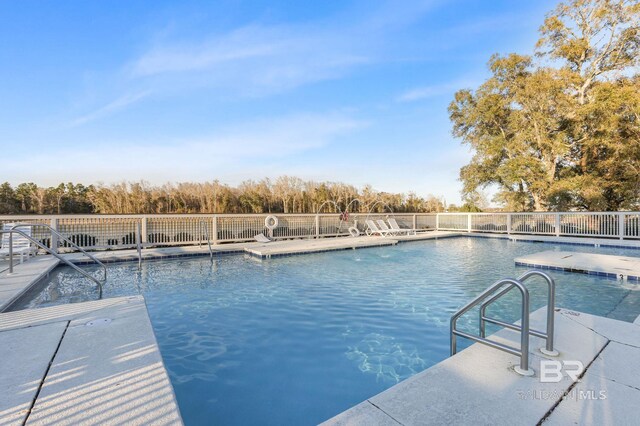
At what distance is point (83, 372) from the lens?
6.54ft

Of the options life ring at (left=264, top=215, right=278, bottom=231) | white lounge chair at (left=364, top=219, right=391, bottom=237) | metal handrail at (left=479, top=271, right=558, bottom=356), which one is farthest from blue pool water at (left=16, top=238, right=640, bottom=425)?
white lounge chair at (left=364, top=219, right=391, bottom=237)

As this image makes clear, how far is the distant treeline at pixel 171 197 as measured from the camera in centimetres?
1488

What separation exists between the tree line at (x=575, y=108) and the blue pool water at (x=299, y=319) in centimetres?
1050

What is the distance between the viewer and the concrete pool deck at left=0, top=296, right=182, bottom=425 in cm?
159

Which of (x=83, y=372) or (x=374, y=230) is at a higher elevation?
(x=374, y=230)

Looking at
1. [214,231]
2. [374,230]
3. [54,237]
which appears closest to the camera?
[54,237]

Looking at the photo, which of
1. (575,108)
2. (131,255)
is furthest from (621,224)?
(131,255)

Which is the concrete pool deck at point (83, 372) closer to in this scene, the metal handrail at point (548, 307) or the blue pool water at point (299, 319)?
the blue pool water at point (299, 319)

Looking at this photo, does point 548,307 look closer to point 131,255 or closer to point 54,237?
point 131,255

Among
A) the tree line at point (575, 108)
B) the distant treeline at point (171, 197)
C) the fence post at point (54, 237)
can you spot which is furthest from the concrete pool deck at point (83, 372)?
the tree line at point (575, 108)

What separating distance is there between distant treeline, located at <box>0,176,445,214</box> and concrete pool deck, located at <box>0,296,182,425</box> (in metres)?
13.0

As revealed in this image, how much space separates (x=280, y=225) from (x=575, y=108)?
45.0 feet

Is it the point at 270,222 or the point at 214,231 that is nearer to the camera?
the point at 214,231

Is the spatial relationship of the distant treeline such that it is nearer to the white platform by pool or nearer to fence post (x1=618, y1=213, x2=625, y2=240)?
fence post (x1=618, y1=213, x2=625, y2=240)
